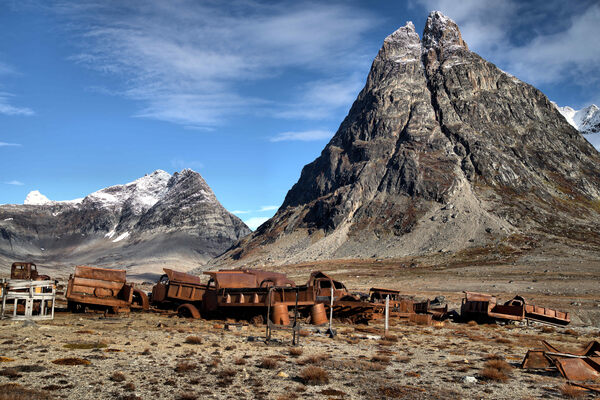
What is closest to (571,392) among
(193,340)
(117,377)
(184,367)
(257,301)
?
(184,367)

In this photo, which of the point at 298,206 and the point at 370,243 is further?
the point at 298,206

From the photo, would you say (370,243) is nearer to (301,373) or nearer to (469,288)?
(469,288)

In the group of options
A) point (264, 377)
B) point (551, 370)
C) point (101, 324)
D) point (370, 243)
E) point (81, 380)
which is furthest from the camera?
point (370, 243)

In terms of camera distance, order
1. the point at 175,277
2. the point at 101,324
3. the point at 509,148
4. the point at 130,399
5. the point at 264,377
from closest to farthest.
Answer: the point at 130,399 → the point at 264,377 → the point at 101,324 → the point at 175,277 → the point at 509,148

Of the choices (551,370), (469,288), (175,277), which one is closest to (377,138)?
(469,288)

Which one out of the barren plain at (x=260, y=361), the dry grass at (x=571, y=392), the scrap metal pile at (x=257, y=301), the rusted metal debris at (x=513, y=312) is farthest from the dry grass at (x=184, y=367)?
the rusted metal debris at (x=513, y=312)

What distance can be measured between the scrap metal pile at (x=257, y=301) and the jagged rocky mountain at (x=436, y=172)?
79546mm

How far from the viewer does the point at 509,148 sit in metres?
146

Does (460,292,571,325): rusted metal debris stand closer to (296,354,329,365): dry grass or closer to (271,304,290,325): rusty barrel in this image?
(271,304,290,325): rusty barrel

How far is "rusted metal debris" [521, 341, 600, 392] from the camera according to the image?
42.5 ft

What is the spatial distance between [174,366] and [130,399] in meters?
3.46

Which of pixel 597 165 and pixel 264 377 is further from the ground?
pixel 597 165

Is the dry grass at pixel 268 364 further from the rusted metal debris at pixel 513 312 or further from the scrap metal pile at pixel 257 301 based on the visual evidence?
the rusted metal debris at pixel 513 312

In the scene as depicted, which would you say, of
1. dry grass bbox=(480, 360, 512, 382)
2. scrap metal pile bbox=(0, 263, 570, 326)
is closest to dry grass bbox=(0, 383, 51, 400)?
dry grass bbox=(480, 360, 512, 382)
